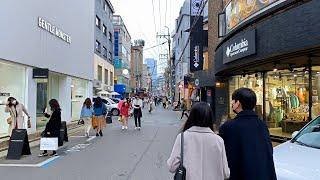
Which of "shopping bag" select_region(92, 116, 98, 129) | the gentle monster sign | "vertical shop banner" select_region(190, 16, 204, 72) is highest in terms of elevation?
"vertical shop banner" select_region(190, 16, 204, 72)

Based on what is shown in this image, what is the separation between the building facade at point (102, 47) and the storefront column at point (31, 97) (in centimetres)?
2458

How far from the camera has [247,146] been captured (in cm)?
455

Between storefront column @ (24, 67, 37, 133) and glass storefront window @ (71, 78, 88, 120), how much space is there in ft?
27.8

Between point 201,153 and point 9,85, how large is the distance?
15690mm

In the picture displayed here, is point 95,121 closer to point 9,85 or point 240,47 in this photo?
point 9,85

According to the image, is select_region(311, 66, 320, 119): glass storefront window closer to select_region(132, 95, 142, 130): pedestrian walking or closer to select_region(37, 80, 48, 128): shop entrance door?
select_region(132, 95, 142, 130): pedestrian walking

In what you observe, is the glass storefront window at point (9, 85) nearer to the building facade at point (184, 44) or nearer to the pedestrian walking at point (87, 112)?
the pedestrian walking at point (87, 112)

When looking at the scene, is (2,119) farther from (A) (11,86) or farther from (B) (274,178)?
(B) (274,178)

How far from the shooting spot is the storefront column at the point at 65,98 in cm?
2677

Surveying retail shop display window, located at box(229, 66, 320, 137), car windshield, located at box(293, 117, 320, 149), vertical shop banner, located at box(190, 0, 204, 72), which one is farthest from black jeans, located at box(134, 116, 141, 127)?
vertical shop banner, located at box(190, 0, 204, 72)

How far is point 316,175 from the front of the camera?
4875mm

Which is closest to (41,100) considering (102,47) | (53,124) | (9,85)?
(9,85)

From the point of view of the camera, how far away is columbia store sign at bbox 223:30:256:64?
54.6 ft

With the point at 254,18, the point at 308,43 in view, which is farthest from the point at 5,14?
the point at 308,43
